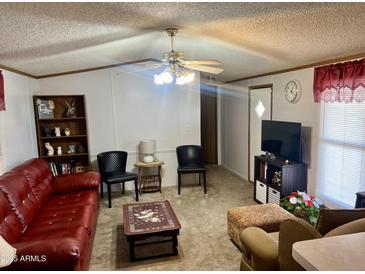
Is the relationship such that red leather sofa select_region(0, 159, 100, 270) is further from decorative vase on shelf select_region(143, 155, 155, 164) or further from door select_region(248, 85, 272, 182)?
door select_region(248, 85, 272, 182)

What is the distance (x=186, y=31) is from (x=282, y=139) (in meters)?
2.13

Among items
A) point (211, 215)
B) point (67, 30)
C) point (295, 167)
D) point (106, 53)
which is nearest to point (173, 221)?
point (211, 215)

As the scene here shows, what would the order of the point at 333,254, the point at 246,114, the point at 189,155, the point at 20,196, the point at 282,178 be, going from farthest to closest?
the point at 246,114, the point at 189,155, the point at 282,178, the point at 20,196, the point at 333,254

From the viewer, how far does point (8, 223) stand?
2355mm

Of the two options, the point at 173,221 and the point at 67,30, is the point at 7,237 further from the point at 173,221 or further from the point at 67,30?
the point at 67,30

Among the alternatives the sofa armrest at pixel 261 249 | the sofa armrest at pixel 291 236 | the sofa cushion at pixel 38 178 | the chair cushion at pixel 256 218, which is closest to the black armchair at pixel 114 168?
the sofa cushion at pixel 38 178

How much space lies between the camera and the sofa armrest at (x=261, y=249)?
1871 millimetres

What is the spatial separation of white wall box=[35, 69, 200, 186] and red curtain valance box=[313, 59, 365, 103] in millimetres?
2401

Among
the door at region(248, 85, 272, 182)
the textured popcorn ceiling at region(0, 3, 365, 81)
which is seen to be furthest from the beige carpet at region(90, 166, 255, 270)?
the textured popcorn ceiling at region(0, 3, 365, 81)

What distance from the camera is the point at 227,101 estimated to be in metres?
6.44

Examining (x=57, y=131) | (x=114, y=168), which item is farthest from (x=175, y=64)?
(x=57, y=131)

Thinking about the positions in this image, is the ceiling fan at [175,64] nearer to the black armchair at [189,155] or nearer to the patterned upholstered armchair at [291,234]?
the patterned upholstered armchair at [291,234]

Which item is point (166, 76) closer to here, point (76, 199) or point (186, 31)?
point (186, 31)

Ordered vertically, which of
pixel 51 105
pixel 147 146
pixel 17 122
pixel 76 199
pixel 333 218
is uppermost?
pixel 51 105
